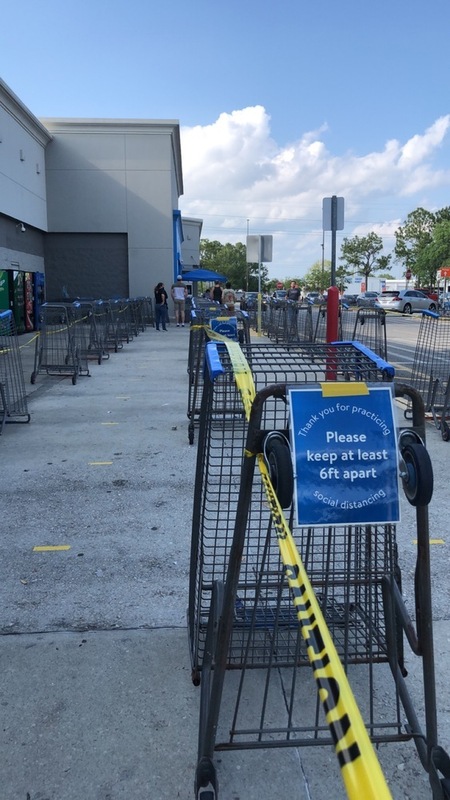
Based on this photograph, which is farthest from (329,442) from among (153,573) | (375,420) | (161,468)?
(161,468)

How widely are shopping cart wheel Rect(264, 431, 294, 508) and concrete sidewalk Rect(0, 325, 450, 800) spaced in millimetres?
1220

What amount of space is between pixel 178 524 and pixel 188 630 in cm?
172

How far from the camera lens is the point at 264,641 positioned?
3010 mm

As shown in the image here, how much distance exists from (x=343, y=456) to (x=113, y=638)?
1896mm

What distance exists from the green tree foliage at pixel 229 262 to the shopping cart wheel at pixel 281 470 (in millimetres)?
107208

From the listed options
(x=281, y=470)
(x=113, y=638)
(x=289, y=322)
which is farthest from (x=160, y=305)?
(x=281, y=470)

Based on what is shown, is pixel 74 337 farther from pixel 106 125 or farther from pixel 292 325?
pixel 106 125

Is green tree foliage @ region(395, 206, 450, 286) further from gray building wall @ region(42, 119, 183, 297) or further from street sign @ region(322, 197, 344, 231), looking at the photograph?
street sign @ region(322, 197, 344, 231)

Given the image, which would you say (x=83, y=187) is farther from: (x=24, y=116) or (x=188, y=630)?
(x=188, y=630)

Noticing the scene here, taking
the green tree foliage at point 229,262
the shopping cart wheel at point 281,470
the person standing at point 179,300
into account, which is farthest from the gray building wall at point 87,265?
the green tree foliage at point 229,262

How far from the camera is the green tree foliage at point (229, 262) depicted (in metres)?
110

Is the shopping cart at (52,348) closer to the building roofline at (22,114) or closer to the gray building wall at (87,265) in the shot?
the building roofline at (22,114)

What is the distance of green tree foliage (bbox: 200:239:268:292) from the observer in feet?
361

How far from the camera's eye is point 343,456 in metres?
2.17
